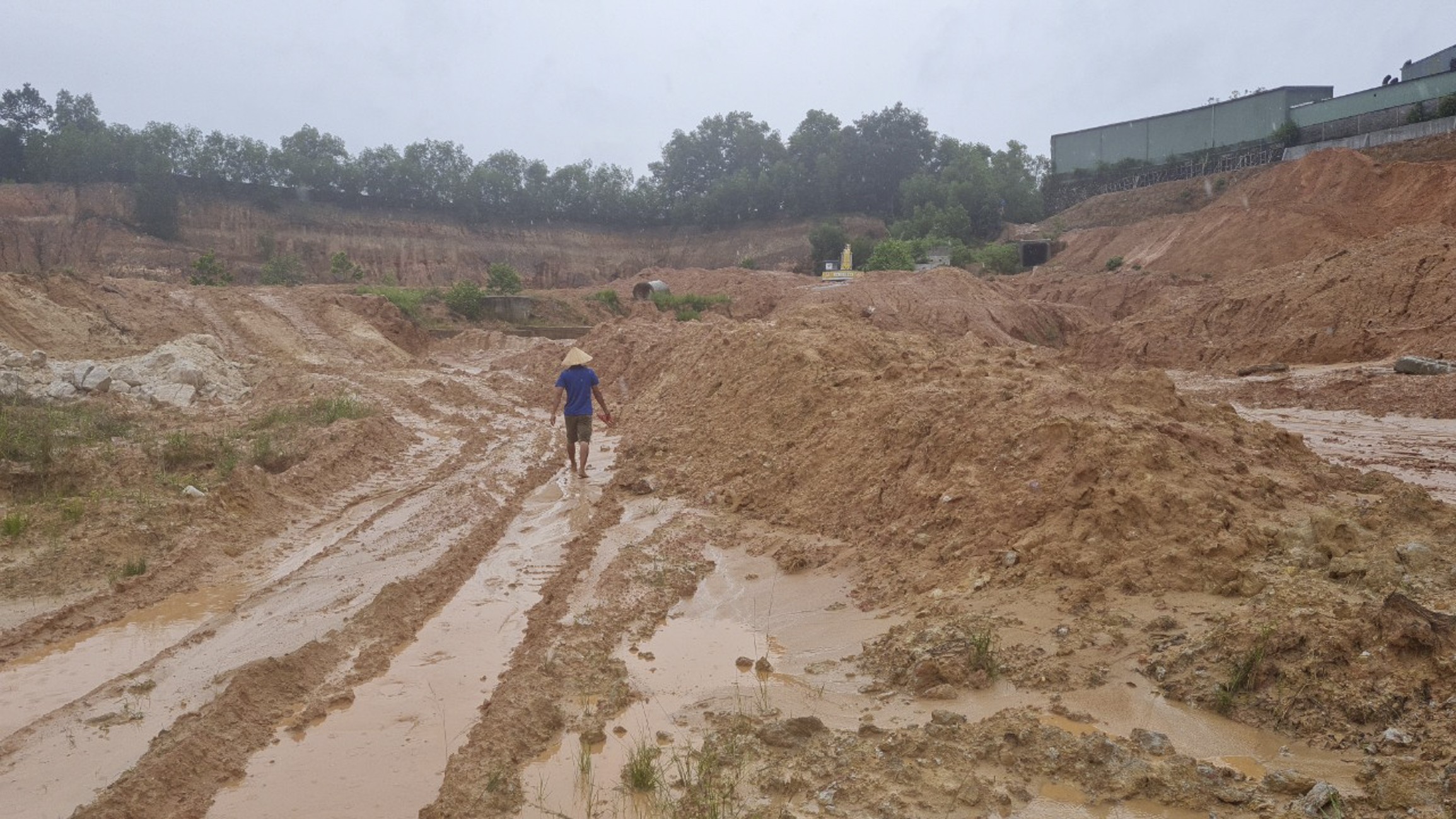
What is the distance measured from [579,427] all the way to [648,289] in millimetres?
25994

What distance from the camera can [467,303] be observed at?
31.5 meters

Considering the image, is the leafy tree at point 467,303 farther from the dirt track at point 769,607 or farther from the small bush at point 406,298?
the dirt track at point 769,607

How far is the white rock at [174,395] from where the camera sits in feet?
51.1

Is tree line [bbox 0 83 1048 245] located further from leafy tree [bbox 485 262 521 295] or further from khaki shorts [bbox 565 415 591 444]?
khaki shorts [bbox 565 415 591 444]

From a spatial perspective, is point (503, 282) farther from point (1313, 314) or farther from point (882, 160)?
point (882, 160)

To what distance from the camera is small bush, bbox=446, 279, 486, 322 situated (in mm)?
31406

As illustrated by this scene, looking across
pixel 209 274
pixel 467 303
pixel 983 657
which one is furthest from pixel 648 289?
pixel 983 657

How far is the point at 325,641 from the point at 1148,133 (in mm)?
45552

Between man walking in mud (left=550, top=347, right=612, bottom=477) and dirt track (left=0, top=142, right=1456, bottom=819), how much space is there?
460mm

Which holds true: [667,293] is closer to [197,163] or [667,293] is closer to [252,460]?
[252,460]

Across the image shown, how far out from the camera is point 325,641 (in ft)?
18.0

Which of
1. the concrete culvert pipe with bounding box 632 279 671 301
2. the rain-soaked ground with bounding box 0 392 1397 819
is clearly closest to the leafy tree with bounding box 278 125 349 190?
the concrete culvert pipe with bounding box 632 279 671 301

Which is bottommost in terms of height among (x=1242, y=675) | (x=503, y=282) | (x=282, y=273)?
(x=1242, y=675)

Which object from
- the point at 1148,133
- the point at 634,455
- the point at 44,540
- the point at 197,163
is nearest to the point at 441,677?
the point at 44,540
